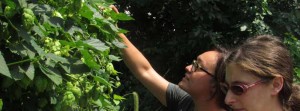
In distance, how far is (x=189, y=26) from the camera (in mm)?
5559

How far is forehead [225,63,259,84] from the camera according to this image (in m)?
1.96

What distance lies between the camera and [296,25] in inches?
212

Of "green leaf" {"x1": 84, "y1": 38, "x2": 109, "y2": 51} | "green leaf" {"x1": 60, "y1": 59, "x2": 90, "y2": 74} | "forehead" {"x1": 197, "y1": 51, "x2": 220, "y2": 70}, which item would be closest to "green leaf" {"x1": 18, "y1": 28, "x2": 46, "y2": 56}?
"green leaf" {"x1": 60, "y1": 59, "x2": 90, "y2": 74}

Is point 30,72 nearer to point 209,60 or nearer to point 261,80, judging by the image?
point 261,80

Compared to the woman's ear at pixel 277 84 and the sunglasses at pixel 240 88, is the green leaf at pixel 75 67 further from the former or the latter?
the woman's ear at pixel 277 84

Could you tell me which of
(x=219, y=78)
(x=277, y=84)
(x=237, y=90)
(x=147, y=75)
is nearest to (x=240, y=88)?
(x=237, y=90)

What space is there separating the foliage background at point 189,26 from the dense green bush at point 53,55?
3.30 metres

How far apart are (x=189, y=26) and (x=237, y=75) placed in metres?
3.59

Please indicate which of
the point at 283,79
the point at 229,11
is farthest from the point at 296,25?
the point at 283,79

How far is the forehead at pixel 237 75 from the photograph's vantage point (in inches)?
77.0

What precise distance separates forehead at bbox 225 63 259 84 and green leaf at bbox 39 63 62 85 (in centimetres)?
68

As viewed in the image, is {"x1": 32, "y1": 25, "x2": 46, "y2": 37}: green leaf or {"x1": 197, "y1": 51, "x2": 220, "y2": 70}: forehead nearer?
{"x1": 32, "y1": 25, "x2": 46, "y2": 37}: green leaf

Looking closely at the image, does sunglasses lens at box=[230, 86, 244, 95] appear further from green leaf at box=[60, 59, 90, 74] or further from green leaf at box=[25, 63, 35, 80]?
green leaf at box=[25, 63, 35, 80]

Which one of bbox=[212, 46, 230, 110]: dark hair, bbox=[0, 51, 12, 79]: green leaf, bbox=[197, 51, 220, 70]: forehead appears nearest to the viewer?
bbox=[0, 51, 12, 79]: green leaf
